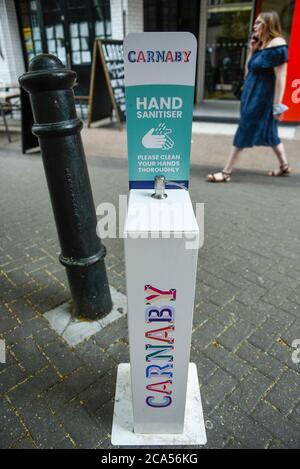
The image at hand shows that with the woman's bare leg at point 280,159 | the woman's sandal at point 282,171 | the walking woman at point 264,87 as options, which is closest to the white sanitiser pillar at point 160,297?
the walking woman at point 264,87

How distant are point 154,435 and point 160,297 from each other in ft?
2.79

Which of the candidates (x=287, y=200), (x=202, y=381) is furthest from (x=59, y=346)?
(x=287, y=200)

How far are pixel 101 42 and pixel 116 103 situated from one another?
127cm

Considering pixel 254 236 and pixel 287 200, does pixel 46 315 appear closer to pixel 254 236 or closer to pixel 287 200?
pixel 254 236

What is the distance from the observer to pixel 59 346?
86.5 inches

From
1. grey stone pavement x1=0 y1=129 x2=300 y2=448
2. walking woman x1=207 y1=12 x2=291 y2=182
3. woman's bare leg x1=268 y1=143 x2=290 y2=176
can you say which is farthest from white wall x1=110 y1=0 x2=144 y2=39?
grey stone pavement x1=0 y1=129 x2=300 y2=448

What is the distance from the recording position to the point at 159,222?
1258mm

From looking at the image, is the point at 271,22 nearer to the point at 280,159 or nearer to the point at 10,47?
the point at 280,159

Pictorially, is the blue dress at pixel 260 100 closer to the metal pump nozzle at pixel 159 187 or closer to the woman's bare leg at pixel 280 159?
the woman's bare leg at pixel 280 159

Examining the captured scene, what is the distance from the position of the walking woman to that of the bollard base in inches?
142

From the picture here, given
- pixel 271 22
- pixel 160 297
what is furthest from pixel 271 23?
pixel 160 297

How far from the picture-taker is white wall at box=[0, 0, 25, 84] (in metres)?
9.24
